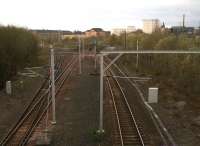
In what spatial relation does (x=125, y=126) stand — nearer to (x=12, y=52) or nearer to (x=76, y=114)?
(x=76, y=114)

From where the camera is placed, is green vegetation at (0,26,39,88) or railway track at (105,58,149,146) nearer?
railway track at (105,58,149,146)

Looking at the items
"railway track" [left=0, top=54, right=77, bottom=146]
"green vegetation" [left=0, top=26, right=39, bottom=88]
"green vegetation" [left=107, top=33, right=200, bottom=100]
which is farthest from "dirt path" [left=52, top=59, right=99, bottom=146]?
"green vegetation" [left=107, top=33, right=200, bottom=100]

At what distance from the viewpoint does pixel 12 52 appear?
34.7m

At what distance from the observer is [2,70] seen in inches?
1267

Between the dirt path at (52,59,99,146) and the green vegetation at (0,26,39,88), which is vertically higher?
the green vegetation at (0,26,39,88)

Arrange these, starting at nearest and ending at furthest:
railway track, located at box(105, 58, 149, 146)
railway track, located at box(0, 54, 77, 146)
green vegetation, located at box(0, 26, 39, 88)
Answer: railway track, located at box(105, 58, 149, 146) < railway track, located at box(0, 54, 77, 146) < green vegetation, located at box(0, 26, 39, 88)

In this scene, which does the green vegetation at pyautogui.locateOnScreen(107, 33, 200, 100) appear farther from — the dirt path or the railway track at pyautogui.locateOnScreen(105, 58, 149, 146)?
the dirt path

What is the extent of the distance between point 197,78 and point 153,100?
21.0ft

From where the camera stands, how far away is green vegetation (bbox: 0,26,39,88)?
32247 mm

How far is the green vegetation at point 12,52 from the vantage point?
32247 mm

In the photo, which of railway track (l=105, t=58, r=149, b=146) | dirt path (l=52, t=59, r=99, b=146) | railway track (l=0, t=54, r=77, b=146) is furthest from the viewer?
dirt path (l=52, t=59, r=99, b=146)

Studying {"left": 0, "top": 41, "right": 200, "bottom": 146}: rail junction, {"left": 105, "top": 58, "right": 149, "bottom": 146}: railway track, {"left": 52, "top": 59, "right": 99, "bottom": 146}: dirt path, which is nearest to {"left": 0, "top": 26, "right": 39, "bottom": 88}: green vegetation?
{"left": 52, "top": 59, "right": 99, "bottom": 146}: dirt path

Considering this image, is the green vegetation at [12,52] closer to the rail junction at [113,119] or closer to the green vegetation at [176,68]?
the rail junction at [113,119]

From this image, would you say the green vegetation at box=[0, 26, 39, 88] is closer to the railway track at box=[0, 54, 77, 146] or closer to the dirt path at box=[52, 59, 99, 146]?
the railway track at box=[0, 54, 77, 146]
